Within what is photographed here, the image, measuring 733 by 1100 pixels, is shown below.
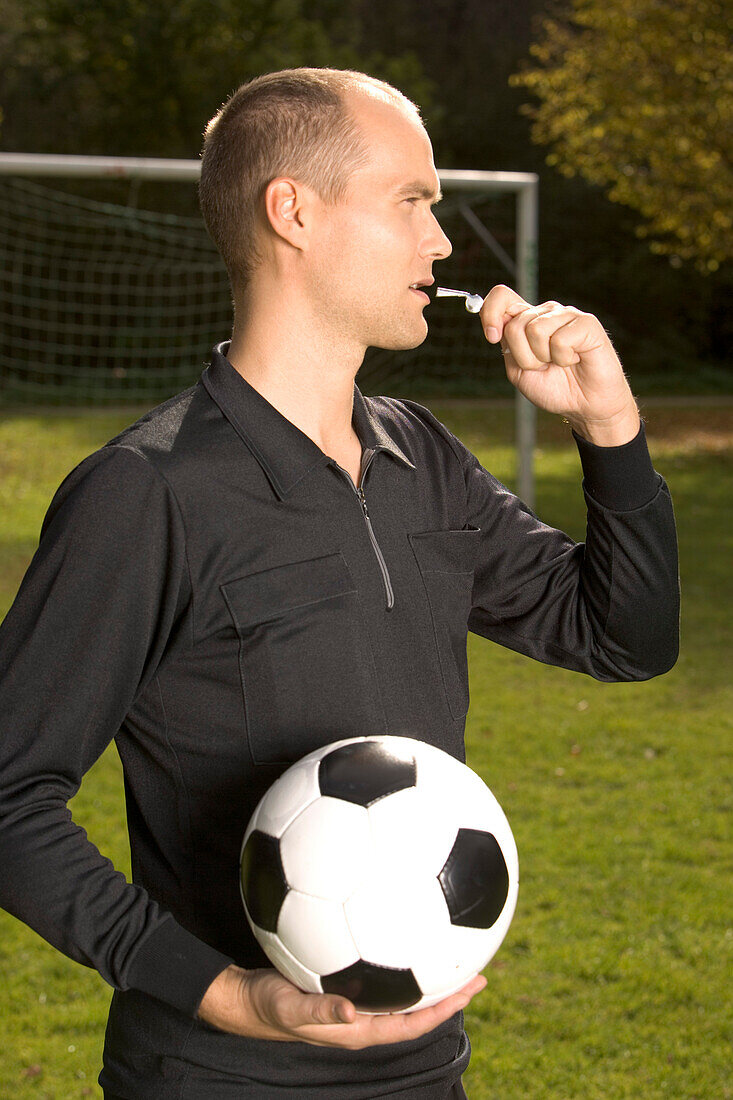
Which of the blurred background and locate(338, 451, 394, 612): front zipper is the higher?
locate(338, 451, 394, 612): front zipper

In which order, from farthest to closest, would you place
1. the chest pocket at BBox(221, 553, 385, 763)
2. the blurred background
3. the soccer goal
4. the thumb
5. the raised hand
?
the soccer goal, the blurred background, the raised hand, the chest pocket at BBox(221, 553, 385, 763), the thumb

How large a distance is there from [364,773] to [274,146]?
87cm

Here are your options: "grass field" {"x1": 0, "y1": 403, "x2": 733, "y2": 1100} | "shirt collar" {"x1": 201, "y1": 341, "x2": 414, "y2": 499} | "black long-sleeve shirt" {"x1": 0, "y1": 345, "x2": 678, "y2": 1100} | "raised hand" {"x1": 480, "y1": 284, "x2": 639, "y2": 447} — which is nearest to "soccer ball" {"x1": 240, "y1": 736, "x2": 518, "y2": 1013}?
"black long-sleeve shirt" {"x1": 0, "y1": 345, "x2": 678, "y2": 1100}

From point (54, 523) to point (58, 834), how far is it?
0.38 m

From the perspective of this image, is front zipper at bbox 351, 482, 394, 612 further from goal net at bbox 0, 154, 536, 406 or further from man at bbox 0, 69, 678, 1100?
goal net at bbox 0, 154, 536, 406

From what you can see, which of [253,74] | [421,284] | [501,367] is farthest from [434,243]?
[253,74]

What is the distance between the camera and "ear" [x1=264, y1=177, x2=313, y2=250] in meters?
1.64

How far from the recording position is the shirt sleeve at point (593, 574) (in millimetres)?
1803

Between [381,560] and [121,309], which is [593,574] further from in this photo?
[121,309]

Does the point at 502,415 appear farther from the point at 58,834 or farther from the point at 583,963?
the point at 58,834

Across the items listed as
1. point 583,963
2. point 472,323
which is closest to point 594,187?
point 472,323

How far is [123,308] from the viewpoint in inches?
628

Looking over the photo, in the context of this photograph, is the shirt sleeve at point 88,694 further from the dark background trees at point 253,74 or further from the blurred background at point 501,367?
the dark background trees at point 253,74

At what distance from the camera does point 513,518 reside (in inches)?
78.0
